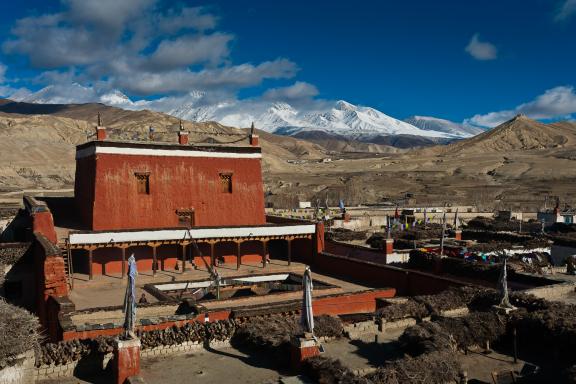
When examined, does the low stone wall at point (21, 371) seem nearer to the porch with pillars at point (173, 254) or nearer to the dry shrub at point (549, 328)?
the dry shrub at point (549, 328)

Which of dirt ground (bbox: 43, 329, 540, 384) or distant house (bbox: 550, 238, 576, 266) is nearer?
dirt ground (bbox: 43, 329, 540, 384)

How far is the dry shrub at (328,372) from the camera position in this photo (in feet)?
36.5

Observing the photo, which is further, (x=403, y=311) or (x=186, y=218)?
(x=186, y=218)

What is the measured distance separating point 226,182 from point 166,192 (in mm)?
3389

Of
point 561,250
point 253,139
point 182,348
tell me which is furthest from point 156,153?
point 561,250

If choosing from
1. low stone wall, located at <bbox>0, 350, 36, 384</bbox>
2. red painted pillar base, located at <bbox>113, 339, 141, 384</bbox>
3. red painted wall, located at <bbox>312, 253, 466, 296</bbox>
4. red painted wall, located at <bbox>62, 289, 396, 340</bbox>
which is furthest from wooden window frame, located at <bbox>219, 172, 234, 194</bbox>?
low stone wall, located at <bbox>0, 350, 36, 384</bbox>

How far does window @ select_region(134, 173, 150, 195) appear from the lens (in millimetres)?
28547

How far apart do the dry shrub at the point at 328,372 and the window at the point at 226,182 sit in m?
19.0

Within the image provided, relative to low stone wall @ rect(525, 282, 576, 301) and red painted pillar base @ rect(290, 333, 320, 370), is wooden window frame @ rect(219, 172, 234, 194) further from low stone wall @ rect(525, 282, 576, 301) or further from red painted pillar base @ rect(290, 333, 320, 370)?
red painted pillar base @ rect(290, 333, 320, 370)

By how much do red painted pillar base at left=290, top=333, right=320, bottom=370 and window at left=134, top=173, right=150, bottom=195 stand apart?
17.6 m

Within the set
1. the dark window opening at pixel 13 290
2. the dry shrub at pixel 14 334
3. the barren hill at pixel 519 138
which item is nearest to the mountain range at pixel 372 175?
the dark window opening at pixel 13 290

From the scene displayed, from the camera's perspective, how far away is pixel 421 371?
11.6 metres

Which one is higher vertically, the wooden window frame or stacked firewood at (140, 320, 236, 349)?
the wooden window frame

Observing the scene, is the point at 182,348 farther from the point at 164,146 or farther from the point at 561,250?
the point at 561,250
